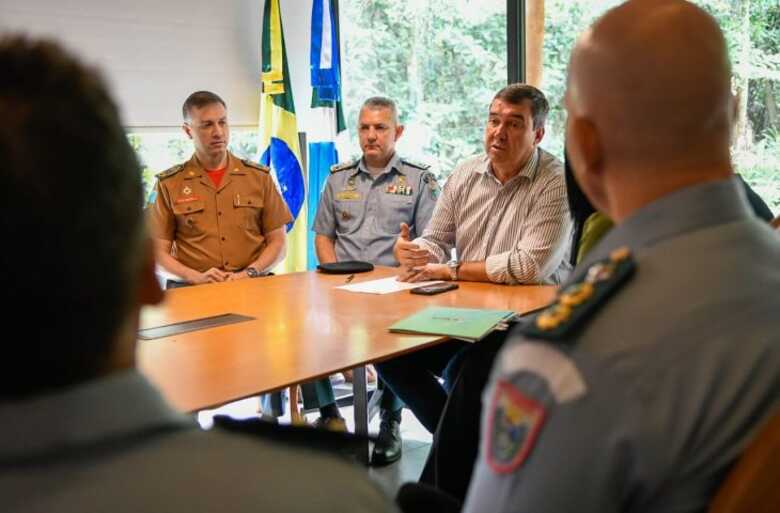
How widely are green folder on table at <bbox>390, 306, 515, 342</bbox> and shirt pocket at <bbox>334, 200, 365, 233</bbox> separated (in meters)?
1.60

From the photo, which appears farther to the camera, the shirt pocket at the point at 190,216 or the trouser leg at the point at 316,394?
the shirt pocket at the point at 190,216

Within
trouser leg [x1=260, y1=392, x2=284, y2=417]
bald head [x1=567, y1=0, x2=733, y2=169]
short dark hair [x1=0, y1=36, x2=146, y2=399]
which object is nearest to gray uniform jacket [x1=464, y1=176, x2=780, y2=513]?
bald head [x1=567, y1=0, x2=733, y2=169]

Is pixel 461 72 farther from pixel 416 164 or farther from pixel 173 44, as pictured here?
pixel 173 44

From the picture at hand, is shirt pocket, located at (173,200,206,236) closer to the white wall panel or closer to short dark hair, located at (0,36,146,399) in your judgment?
the white wall panel

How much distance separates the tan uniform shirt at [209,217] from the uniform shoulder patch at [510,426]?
306cm

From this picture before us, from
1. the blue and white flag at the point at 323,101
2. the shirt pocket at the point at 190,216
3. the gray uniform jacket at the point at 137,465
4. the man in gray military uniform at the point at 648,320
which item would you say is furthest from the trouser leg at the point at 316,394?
the gray uniform jacket at the point at 137,465

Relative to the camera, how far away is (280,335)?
2.17m

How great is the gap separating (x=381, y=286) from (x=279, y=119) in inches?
86.8

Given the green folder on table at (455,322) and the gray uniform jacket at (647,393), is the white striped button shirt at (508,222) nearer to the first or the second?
the green folder on table at (455,322)

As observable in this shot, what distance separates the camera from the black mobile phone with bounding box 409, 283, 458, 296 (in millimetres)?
2695

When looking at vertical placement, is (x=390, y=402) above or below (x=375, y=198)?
below

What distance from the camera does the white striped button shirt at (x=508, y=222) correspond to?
2893 millimetres

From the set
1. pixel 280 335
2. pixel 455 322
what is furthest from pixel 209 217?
pixel 455 322

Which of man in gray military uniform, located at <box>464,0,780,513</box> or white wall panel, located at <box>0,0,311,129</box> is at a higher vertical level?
white wall panel, located at <box>0,0,311,129</box>
